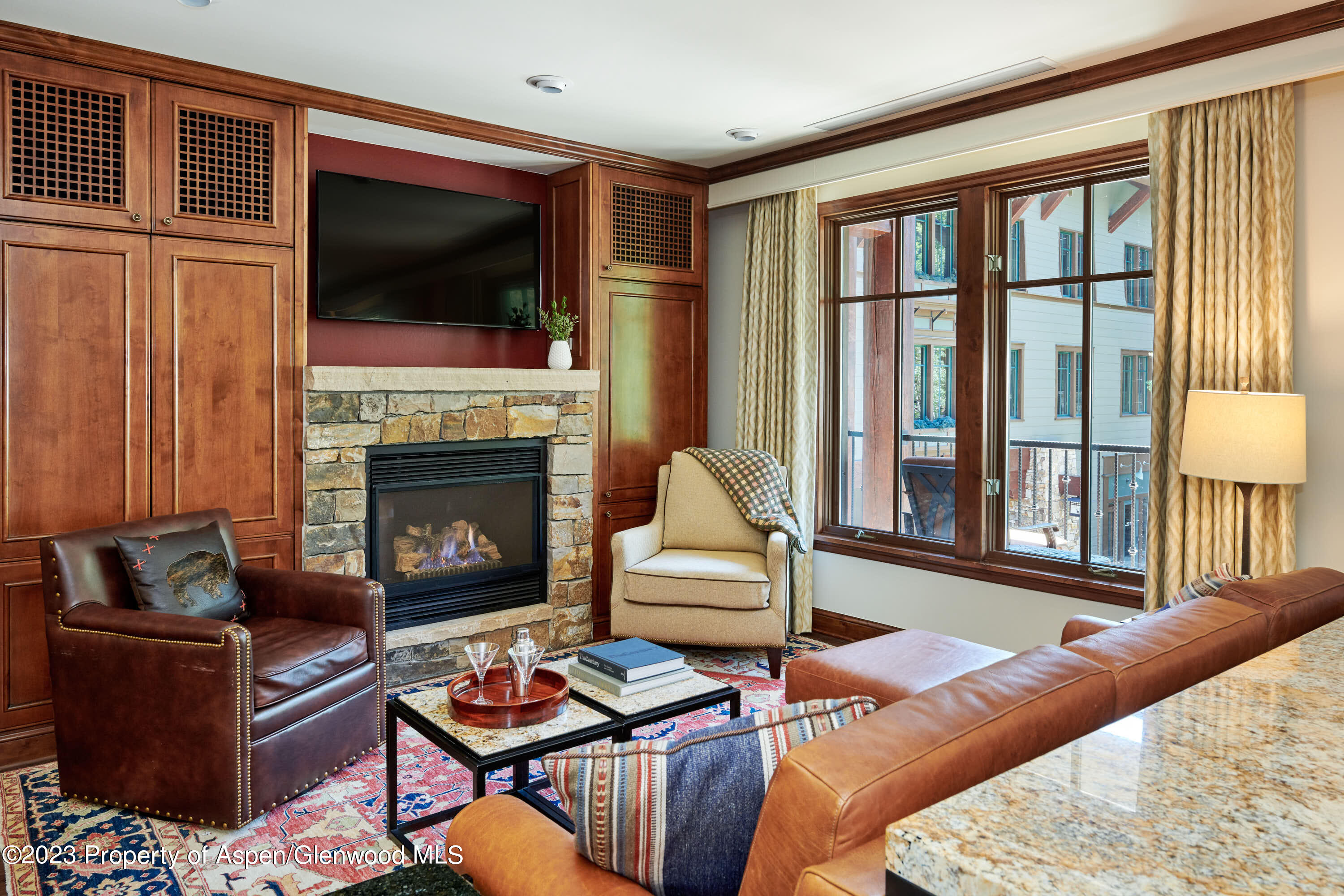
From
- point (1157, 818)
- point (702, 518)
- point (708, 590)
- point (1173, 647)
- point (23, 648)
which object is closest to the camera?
point (1157, 818)

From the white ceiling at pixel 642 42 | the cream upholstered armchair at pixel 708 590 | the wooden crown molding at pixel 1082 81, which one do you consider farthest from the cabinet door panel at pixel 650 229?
the cream upholstered armchair at pixel 708 590

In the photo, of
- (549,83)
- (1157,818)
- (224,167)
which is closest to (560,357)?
(549,83)

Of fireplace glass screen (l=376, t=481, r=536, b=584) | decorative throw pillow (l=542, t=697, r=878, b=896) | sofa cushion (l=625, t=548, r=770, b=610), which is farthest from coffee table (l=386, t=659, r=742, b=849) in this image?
fireplace glass screen (l=376, t=481, r=536, b=584)

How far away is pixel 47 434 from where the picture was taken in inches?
122

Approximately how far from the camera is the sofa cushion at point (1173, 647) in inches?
53.6

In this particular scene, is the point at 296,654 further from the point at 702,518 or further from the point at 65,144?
the point at 702,518

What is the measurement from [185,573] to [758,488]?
2.51 metres

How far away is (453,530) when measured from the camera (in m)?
4.20

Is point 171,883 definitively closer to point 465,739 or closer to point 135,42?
point 465,739

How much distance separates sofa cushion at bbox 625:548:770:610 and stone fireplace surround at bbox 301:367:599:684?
501 millimetres

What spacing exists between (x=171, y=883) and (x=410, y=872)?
5.17 feet

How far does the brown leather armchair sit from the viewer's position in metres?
2.51

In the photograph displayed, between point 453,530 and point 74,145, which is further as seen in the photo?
point 453,530

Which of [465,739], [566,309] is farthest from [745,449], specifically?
[465,739]
